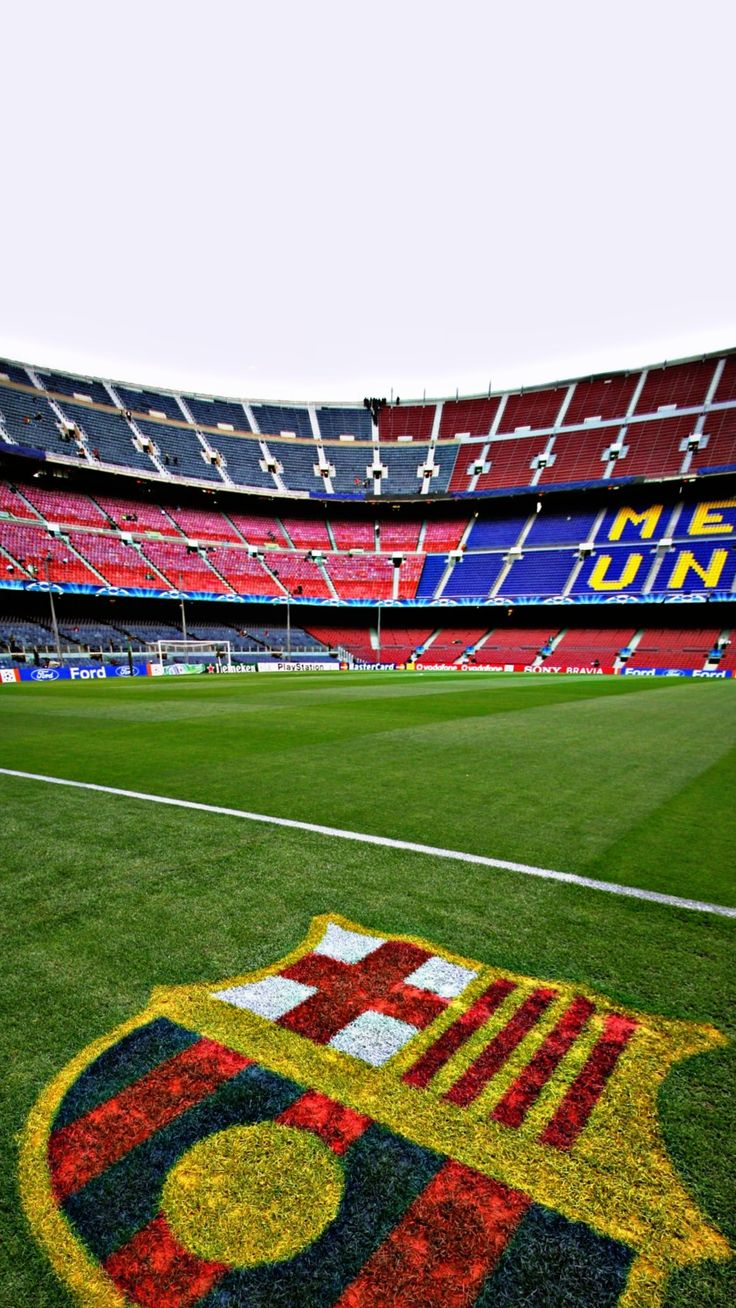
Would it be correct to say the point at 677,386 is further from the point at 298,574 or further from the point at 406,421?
the point at 298,574

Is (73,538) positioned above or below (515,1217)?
above

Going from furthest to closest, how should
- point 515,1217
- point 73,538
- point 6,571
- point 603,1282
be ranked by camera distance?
point 73,538, point 6,571, point 515,1217, point 603,1282

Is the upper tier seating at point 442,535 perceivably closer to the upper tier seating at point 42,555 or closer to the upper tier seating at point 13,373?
the upper tier seating at point 42,555

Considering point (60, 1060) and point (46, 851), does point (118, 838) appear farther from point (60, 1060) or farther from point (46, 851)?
point (60, 1060)

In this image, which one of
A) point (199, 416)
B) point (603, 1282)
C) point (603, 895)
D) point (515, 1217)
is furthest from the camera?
point (199, 416)

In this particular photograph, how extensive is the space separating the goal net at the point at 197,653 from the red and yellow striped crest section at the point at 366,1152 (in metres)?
37.9

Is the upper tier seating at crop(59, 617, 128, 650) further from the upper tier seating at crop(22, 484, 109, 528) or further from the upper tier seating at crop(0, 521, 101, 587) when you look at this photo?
the upper tier seating at crop(22, 484, 109, 528)

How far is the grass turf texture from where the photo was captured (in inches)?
94.4

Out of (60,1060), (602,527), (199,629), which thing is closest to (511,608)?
(602,527)

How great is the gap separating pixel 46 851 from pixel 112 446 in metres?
54.0

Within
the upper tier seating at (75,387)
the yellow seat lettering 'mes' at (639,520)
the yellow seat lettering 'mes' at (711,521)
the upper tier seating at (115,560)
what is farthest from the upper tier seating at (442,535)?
the upper tier seating at (75,387)

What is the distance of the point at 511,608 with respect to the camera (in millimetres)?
52875

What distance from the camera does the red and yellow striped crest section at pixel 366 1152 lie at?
1.54 m

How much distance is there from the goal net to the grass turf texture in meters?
31.0
